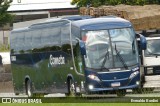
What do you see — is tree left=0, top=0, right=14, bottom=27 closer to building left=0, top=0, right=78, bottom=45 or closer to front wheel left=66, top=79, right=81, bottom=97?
building left=0, top=0, right=78, bottom=45

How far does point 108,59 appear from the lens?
29.5 meters

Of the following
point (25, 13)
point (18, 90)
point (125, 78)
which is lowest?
point (25, 13)

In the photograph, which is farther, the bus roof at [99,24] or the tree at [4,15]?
the tree at [4,15]

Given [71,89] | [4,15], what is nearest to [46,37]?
[71,89]

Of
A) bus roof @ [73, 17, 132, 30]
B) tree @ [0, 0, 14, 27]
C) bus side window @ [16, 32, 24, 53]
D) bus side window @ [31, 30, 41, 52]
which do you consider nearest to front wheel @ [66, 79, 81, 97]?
bus roof @ [73, 17, 132, 30]

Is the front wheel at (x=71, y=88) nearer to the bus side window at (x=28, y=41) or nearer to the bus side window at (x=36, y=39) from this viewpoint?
the bus side window at (x=36, y=39)

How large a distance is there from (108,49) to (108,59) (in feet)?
1.16

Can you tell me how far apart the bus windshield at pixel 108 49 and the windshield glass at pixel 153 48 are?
5.50 metres

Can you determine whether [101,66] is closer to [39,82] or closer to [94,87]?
[94,87]

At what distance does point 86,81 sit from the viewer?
2966 centimetres

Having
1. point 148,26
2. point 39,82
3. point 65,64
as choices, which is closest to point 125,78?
point 65,64

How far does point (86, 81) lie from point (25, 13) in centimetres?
7097

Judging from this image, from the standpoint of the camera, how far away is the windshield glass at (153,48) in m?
35.3

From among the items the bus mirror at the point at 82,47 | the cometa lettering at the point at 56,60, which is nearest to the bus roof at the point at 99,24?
the bus mirror at the point at 82,47
